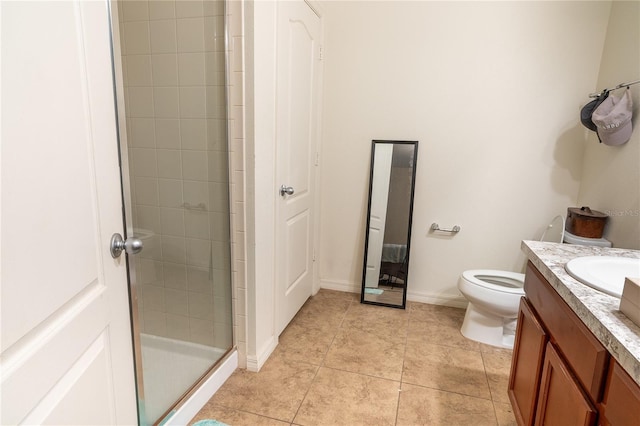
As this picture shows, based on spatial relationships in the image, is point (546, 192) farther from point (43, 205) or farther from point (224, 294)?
point (43, 205)

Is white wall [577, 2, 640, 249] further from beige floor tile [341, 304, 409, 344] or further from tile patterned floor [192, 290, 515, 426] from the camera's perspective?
beige floor tile [341, 304, 409, 344]

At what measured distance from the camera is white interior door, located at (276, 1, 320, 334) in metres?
2.04

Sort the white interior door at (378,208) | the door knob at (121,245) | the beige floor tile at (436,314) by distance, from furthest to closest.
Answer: the white interior door at (378,208), the beige floor tile at (436,314), the door knob at (121,245)

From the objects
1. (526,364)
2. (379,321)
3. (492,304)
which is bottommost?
(379,321)

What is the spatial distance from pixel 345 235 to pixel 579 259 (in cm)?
187

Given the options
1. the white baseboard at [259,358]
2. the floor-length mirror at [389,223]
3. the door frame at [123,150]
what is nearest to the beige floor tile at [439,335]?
the floor-length mirror at [389,223]

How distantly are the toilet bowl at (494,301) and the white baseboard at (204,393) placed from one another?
149 centimetres

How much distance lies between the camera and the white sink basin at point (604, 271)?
1.01 metres

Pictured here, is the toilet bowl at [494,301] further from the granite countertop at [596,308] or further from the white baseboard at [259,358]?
the white baseboard at [259,358]

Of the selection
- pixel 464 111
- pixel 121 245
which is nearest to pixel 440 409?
pixel 121 245

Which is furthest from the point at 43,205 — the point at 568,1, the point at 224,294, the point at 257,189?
the point at 568,1

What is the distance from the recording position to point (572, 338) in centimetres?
99

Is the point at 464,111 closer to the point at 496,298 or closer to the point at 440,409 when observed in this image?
the point at 496,298

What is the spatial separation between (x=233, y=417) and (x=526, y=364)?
1259 mm
